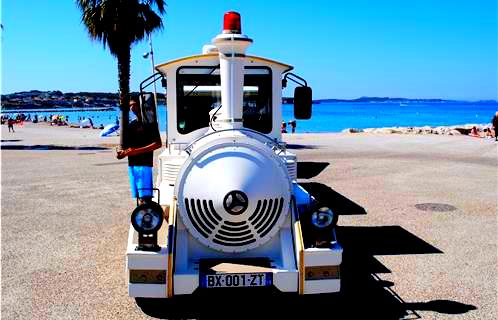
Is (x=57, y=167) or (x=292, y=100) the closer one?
(x=292, y=100)

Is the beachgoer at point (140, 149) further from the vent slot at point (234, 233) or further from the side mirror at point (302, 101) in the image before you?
the vent slot at point (234, 233)

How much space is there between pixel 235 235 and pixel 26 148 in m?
23.3

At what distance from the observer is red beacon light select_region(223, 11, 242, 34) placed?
18.4 ft

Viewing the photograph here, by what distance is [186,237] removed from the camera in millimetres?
5199

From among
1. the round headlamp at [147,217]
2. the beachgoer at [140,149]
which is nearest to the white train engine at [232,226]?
the round headlamp at [147,217]

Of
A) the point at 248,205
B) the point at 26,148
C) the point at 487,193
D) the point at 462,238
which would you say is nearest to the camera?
the point at 248,205

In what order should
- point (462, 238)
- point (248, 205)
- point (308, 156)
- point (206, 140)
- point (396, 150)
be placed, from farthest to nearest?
point (396, 150) → point (308, 156) → point (462, 238) → point (206, 140) → point (248, 205)

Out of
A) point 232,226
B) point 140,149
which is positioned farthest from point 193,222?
point 140,149

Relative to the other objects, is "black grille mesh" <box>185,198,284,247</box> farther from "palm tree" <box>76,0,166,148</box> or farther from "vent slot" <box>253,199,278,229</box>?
"palm tree" <box>76,0,166,148</box>

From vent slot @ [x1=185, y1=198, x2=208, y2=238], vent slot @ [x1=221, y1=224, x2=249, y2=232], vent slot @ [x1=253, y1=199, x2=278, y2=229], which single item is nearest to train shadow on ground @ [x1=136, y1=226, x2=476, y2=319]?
vent slot @ [x1=185, y1=198, x2=208, y2=238]

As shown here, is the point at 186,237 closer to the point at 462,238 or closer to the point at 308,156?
the point at 462,238

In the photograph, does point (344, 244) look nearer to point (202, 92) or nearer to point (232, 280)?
point (202, 92)

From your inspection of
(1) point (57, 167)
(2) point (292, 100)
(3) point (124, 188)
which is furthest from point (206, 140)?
(1) point (57, 167)

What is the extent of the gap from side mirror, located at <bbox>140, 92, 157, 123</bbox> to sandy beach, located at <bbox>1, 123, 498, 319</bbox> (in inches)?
81.8
